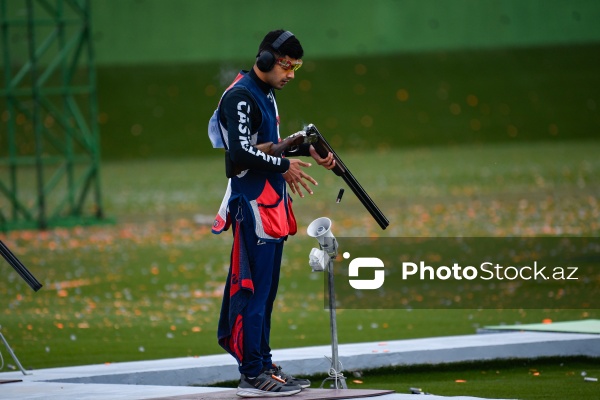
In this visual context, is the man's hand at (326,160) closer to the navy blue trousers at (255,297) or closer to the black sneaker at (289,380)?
the navy blue trousers at (255,297)

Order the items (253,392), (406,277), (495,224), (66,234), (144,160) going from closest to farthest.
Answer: (253,392), (406,277), (495,224), (66,234), (144,160)

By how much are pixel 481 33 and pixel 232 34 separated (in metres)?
9.39

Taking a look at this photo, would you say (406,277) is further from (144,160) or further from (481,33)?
(481,33)

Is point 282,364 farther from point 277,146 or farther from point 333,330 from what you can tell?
point 277,146

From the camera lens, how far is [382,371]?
8469 mm

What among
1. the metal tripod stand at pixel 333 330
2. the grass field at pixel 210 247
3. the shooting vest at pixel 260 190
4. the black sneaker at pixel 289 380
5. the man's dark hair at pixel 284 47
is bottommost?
the grass field at pixel 210 247

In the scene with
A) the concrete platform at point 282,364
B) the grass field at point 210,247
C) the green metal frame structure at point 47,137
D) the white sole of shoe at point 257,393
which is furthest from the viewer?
the green metal frame structure at point 47,137

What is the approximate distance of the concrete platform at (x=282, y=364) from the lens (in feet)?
23.2

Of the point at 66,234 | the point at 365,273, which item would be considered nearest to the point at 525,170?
the point at 66,234

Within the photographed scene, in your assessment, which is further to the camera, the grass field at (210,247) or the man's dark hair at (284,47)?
the grass field at (210,247)

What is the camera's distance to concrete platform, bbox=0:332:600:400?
7.06 m

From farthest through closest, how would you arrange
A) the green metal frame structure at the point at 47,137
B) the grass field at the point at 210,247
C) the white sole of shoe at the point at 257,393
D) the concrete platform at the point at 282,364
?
1. the green metal frame structure at the point at 47,137
2. the grass field at the point at 210,247
3. the concrete platform at the point at 282,364
4. the white sole of shoe at the point at 257,393

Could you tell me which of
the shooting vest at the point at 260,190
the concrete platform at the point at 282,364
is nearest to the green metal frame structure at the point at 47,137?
the concrete platform at the point at 282,364

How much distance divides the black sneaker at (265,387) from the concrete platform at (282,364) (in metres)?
0.36
